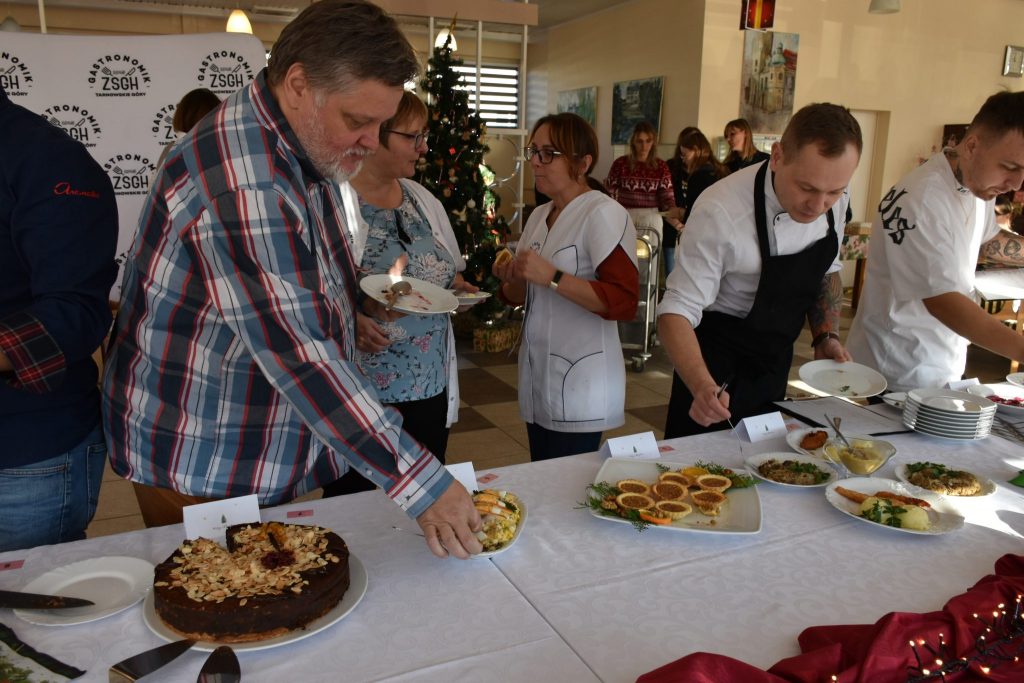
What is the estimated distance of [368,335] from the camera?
1.83 meters

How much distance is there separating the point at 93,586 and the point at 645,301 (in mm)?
4478

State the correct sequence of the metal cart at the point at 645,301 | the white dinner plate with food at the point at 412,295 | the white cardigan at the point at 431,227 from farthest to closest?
the metal cart at the point at 645,301
the white cardigan at the point at 431,227
the white dinner plate with food at the point at 412,295

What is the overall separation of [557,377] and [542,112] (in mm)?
10112

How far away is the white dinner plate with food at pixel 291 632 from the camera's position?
99 centimetres

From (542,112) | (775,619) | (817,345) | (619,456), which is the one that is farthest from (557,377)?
(542,112)

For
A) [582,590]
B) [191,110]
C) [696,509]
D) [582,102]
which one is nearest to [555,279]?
[696,509]

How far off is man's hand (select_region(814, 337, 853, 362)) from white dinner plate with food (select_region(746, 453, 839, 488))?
532 mm

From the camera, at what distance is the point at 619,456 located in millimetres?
1715

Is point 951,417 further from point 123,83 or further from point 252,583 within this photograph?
point 123,83

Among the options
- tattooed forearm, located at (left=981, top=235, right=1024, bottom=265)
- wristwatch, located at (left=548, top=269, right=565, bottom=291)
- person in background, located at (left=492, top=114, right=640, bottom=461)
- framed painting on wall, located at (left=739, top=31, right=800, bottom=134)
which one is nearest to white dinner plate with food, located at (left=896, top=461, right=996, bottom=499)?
person in background, located at (left=492, top=114, right=640, bottom=461)

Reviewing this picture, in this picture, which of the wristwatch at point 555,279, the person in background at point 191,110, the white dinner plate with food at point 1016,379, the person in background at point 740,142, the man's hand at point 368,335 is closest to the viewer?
the man's hand at point 368,335

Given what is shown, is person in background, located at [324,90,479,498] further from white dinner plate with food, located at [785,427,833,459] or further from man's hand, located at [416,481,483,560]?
white dinner plate with food, located at [785,427,833,459]

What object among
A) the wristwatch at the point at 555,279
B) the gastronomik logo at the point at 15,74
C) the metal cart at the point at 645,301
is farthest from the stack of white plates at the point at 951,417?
the gastronomik logo at the point at 15,74

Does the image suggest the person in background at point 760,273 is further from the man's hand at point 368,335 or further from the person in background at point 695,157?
the person in background at point 695,157
